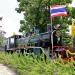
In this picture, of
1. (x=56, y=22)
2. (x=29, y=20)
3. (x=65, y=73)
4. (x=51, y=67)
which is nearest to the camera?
(x=65, y=73)

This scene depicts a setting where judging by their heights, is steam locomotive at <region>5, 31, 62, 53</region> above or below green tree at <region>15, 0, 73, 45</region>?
below

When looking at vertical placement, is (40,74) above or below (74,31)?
below

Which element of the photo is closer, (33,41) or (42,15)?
(33,41)

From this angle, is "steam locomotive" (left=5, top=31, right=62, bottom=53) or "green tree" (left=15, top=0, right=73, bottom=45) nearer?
"steam locomotive" (left=5, top=31, right=62, bottom=53)

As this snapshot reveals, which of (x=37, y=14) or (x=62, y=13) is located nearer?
(x=62, y=13)

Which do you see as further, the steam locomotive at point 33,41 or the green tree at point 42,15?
the green tree at point 42,15

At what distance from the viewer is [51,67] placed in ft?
43.1

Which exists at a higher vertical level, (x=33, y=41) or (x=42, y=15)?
(x=42, y=15)

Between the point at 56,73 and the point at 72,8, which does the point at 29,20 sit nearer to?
the point at 72,8

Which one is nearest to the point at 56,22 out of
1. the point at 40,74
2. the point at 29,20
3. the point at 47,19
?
the point at 47,19

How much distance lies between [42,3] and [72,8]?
9.49 ft

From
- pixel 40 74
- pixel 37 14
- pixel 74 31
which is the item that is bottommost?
pixel 40 74

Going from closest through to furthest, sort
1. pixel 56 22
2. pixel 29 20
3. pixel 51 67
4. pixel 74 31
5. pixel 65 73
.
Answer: pixel 65 73 < pixel 51 67 < pixel 74 31 < pixel 56 22 < pixel 29 20

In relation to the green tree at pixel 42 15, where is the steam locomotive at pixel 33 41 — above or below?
below
